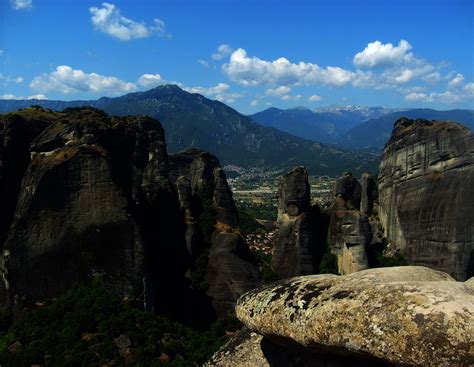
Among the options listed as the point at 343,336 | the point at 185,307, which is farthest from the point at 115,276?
the point at 343,336

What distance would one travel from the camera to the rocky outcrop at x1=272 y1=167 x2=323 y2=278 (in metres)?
43.7

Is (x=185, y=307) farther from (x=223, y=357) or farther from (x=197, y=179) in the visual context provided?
(x=223, y=357)

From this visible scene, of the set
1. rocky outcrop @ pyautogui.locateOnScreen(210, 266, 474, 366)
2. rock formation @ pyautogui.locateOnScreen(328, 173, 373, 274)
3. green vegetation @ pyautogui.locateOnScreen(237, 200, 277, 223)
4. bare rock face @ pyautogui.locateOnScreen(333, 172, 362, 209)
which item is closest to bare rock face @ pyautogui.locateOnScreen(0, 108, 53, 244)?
rock formation @ pyautogui.locateOnScreen(328, 173, 373, 274)

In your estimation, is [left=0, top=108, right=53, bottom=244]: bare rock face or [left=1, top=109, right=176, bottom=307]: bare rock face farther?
[left=0, top=108, right=53, bottom=244]: bare rock face

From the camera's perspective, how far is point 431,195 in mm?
40719

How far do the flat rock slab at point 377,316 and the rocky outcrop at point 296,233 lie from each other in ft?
115

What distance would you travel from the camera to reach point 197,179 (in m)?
48.7

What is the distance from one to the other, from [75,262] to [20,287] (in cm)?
364

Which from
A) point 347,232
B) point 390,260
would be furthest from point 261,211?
point 390,260

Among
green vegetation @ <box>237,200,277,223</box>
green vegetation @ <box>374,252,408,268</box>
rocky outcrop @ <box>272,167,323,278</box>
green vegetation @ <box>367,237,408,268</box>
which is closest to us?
green vegetation @ <box>374,252,408,268</box>

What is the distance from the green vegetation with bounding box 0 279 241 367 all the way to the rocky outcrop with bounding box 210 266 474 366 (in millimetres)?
17363

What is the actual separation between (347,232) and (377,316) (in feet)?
121

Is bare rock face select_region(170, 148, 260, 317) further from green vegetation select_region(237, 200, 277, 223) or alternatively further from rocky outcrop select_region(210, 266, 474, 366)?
green vegetation select_region(237, 200, 277, 223)

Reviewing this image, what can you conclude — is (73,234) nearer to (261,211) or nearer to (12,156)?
(12,156)
